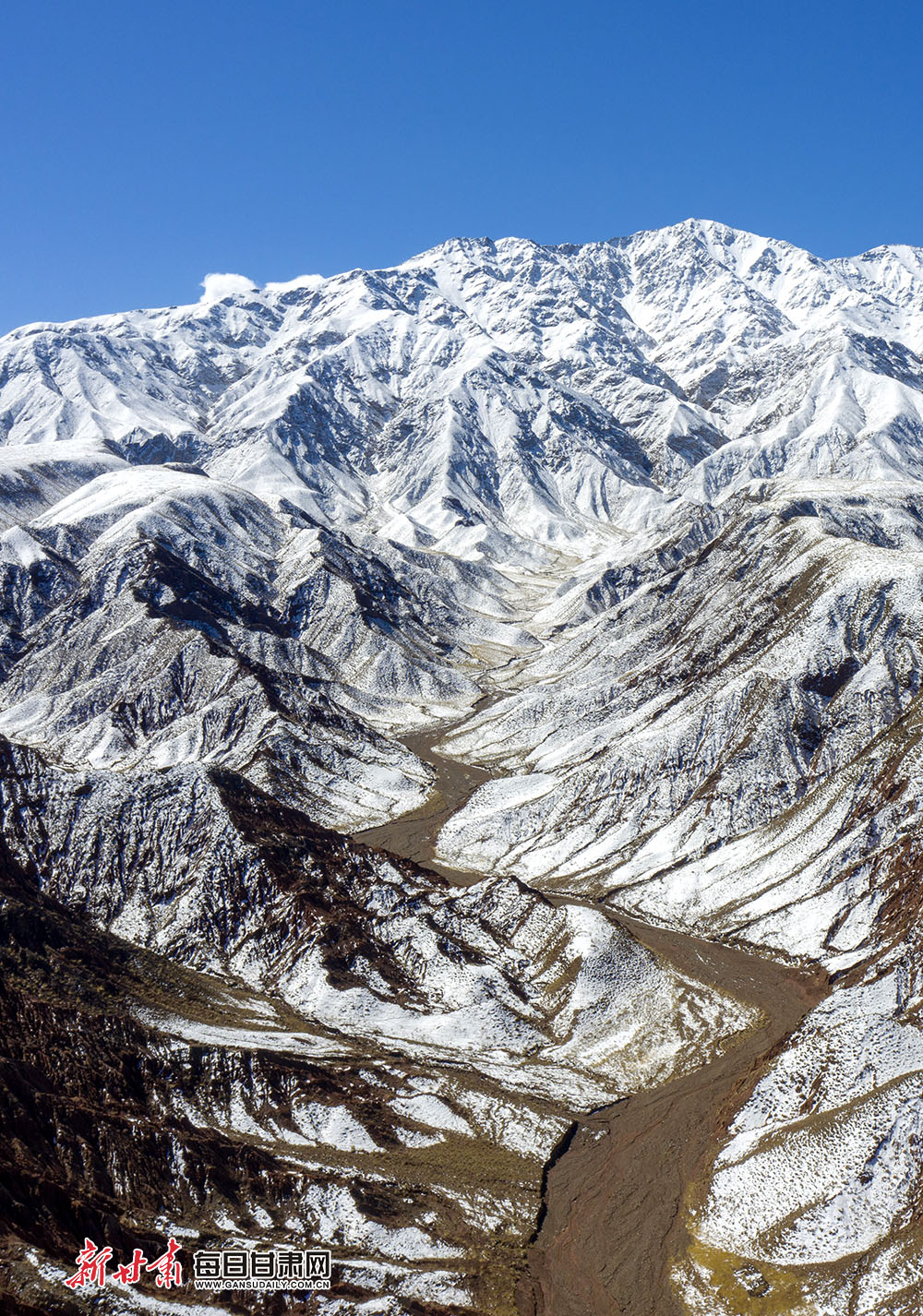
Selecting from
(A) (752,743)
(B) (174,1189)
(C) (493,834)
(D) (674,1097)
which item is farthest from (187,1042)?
(A) (752,743)

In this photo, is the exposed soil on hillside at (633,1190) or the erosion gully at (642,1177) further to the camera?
the erosion gully at (642,1177)

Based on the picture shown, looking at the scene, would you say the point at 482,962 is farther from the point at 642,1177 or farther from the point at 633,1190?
the point at 633,1190

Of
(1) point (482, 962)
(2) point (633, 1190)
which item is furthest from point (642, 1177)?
(1) point (482, 962)

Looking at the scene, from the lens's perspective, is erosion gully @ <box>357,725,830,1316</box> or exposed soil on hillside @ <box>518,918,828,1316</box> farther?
erosion gully @ <box>357,725,830,1316</box>

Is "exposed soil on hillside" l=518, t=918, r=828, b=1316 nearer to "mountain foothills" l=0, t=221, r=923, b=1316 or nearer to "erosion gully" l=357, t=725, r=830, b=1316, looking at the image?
"erosion gully" l=357, t=725, r=830, b=1316

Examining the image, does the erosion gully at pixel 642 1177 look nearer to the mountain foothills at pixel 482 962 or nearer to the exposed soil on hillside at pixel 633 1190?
the exposed soil on hillside at pixel 633 1190

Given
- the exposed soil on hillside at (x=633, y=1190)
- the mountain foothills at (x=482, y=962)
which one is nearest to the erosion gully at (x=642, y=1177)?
the exposed soil on hillside at (x=633, y=1190)

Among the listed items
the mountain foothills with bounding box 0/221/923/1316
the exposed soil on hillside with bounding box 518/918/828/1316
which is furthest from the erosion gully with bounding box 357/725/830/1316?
the mountain foothills with bounding box 0/221/923/1316

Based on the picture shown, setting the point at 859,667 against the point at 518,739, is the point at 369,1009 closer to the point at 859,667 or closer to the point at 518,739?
the point at 859,667
